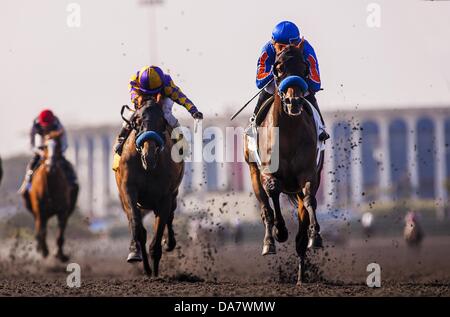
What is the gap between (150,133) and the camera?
43.0 ft

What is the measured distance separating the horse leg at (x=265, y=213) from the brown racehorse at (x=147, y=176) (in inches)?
42.3

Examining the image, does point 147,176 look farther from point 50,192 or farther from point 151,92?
point 50,192

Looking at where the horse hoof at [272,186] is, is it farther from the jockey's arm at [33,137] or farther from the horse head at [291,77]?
the jockey's arm at [33,137]

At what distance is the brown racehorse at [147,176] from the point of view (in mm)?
13180

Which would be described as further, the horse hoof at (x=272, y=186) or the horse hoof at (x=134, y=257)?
the horse hoof at (x=134, y=257)

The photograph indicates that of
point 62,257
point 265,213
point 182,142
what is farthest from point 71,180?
point 265,213

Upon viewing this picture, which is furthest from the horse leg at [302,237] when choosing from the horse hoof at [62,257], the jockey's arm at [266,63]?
the horse hoof at [62,257]

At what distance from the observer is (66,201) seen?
63.5 feet

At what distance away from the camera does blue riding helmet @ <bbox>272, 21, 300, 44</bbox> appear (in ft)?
41.6

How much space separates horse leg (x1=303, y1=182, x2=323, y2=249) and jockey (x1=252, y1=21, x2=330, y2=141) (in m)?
0.95

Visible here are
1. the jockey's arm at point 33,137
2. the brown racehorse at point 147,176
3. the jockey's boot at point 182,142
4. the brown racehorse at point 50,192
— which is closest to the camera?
the brown racehorse at point 147,176
